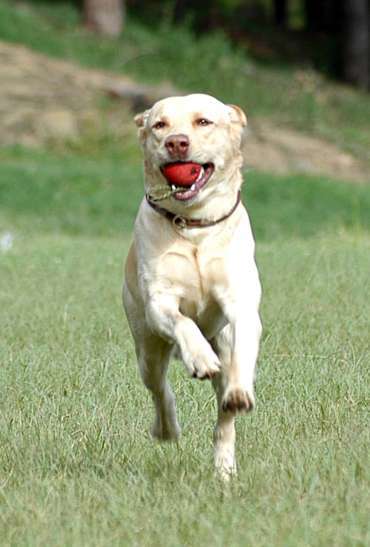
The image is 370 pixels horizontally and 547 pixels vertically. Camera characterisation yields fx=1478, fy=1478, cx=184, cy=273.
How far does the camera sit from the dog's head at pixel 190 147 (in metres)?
5.55

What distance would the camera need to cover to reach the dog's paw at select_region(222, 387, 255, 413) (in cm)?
503

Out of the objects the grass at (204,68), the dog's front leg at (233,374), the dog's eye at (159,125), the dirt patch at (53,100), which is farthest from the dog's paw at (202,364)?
the grass at (204,68)

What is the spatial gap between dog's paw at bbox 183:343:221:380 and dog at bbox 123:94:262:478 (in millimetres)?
260

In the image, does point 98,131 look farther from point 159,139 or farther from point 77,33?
point 159,139

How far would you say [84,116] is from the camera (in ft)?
75.4

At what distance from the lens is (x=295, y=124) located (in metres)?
26.8

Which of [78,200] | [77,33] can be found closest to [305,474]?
[78,200]

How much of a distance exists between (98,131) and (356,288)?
13.2m

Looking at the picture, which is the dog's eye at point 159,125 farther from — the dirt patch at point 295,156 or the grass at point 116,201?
the dirt patch at point 295,156

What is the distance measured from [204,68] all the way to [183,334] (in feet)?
79.0

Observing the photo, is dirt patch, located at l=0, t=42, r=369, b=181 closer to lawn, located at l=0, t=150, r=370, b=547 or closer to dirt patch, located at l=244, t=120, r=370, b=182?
dirt patch, located at l=244, t=120, r=370, b=182

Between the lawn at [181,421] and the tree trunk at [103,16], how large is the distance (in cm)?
1658

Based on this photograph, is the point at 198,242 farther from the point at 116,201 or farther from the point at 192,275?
the point at 116,201

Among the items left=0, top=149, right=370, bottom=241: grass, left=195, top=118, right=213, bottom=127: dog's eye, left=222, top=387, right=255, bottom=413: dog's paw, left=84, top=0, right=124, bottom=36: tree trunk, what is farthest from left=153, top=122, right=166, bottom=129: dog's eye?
left=84, top=0, right=124, bottom=36: tree trunk
